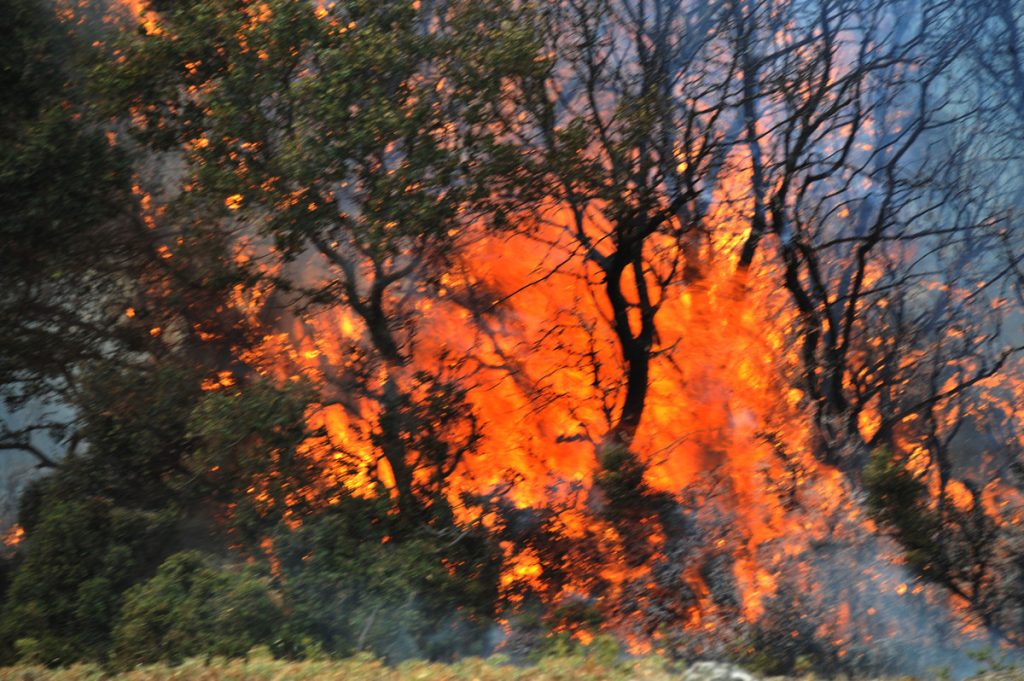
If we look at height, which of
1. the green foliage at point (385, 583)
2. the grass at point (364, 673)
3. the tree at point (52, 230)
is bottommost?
the grass at point (364, 673)

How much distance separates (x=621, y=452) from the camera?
13.5m

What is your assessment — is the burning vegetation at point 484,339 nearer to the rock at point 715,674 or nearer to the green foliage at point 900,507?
the green foliage at point 900,507

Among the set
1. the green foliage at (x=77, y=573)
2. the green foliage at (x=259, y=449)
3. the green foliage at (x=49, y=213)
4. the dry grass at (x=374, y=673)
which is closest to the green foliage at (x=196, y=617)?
the green foliage at (x=77, y=573)

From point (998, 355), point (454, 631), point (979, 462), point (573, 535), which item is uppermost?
point (998, 355)

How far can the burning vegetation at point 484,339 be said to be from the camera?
40.3 ft

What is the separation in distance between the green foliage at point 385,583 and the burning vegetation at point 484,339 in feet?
0.16

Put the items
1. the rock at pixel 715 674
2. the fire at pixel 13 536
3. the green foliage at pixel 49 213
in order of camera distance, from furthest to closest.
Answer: the fire at pixel 13 536 < the green foliage at pixel 49 213 < the rock at pixel 715 674

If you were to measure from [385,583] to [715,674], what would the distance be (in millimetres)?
5355

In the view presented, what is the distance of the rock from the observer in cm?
757

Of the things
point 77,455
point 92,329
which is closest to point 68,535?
point 77,455

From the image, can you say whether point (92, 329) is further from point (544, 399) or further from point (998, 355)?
point (998, 355)

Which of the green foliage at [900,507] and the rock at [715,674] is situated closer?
the rock at [715,674]

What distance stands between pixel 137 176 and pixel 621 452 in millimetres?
7711

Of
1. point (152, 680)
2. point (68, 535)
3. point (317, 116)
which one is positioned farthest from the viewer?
point (68, 535)
